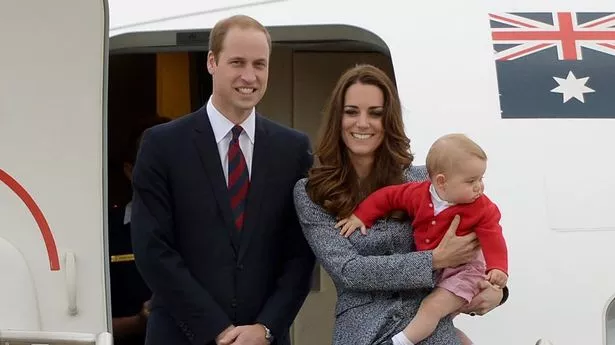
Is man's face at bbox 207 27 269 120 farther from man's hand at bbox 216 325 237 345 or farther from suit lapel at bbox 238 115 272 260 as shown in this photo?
man's hand at bbox 216 325 237 345

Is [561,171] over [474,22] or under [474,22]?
under

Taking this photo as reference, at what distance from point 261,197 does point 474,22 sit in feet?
4.52

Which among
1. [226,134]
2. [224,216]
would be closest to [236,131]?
[226,134]

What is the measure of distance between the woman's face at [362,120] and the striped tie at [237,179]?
0.40m

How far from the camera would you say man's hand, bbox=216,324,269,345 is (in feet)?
9.62

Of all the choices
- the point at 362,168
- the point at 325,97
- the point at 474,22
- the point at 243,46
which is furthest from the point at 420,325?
the point at 325,97

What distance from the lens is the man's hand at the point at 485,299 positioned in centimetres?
273

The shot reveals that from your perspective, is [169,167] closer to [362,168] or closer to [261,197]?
[261,197]

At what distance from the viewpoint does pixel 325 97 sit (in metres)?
5.29

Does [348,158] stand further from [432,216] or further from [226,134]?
[226,134]

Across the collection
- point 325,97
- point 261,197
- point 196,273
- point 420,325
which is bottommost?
point 420,325

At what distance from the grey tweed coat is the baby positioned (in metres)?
0.04

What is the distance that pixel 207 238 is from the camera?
2.98 meters

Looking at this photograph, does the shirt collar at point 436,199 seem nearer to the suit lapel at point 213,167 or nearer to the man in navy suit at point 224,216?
the man in navy suit at point 224,216
